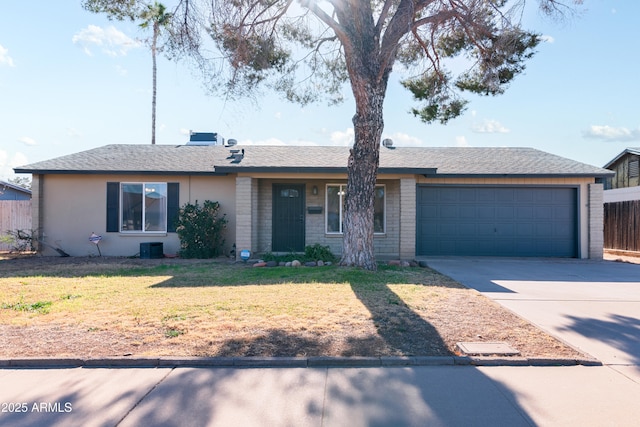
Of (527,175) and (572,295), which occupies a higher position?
(527,175)

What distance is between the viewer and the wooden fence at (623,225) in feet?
50.3

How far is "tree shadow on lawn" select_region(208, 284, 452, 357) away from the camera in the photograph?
4.73 meters

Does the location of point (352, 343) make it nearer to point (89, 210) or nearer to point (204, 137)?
point (89, 210)

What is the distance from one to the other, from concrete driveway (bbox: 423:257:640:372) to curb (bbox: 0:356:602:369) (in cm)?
88

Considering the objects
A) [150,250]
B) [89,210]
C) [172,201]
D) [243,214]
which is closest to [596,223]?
[243,214]

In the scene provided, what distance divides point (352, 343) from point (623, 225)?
1554 cm

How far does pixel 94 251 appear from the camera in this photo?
551 inches

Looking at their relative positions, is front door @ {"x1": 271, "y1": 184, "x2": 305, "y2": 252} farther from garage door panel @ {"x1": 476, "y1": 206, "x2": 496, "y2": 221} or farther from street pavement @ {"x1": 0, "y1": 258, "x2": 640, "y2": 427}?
street pavement @ {"x1": 0, "y1": 258, "x2": 640, "y2": 427}

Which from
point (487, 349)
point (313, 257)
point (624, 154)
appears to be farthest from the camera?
point (624, 154)

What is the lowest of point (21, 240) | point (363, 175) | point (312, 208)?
point (21, 240)

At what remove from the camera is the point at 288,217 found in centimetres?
1412

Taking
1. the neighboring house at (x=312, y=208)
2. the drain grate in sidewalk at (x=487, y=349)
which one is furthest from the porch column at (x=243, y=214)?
the drain grate in sidewalk at (x=487, y=349)

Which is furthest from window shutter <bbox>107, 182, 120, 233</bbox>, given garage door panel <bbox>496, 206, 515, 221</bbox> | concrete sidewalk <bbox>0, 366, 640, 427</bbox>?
garage door panel <bbox>496, 206, 515, 221</bbox>

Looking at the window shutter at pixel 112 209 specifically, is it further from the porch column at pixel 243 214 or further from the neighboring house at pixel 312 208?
the porch column at pixel 243 214
